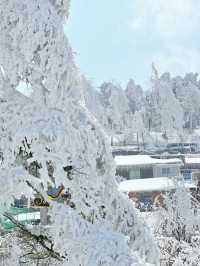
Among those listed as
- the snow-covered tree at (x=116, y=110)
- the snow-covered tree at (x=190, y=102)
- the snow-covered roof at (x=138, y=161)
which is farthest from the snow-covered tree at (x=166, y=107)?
the snow-covered roof at (x=138, y=161)

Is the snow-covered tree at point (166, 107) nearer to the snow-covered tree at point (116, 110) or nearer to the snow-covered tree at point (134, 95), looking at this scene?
the snow-covered tree at point (116, 110)

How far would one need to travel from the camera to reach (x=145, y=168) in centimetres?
5031

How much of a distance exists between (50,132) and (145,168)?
148 feet

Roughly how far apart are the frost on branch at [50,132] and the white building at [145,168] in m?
42.7

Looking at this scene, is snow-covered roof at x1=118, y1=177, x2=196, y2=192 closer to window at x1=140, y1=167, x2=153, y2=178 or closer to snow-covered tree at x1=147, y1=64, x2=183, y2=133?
window at x1=140, y1=167, x2=153, y2=178

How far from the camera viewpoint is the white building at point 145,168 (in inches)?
1937

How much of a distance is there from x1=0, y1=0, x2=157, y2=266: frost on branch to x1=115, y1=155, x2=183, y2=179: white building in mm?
42707

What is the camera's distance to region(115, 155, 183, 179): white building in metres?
49.2

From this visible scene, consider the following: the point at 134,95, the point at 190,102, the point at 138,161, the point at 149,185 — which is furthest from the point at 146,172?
the point at 134,95

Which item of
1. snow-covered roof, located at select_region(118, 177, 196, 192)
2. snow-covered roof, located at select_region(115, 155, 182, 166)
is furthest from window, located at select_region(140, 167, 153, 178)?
snow-covered roof, located at select_region(118, 177, 196, 192)

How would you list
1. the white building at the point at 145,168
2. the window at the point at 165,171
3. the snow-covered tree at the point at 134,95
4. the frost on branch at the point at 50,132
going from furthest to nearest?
1. the snow-covered tree at the point at 134,95
2. the window at the point at 165,171
3. the white building at the point at 145,168
4. the frost on branch at the point at 50,132

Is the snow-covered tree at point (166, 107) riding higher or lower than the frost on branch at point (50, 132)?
higher

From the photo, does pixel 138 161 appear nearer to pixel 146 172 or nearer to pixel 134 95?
pixel 146 172

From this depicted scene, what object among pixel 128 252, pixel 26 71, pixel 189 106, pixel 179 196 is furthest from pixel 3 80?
pixel 189 106
